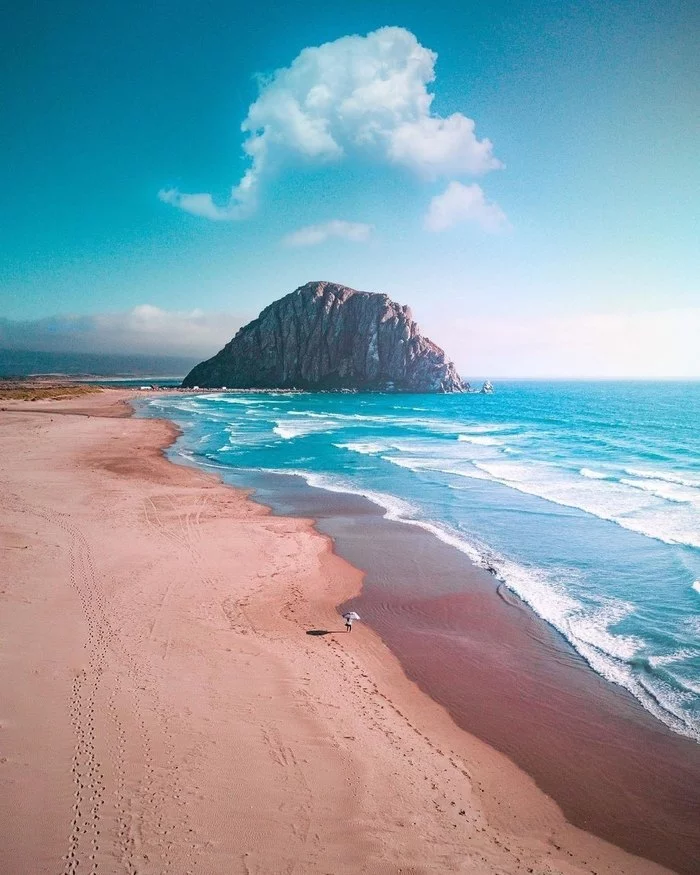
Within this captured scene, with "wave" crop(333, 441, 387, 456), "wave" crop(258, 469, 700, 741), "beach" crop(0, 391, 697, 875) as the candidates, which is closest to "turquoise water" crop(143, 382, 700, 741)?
"wave" crop(258, 469, 700, 741)

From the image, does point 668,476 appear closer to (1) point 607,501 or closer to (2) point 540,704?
(1) point 607,501

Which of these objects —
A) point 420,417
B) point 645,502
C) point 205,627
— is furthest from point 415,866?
point 420,417

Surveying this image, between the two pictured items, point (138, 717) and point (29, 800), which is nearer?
point (29, 800)

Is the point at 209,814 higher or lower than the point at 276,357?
lower

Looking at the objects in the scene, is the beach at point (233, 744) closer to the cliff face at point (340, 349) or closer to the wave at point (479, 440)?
the wave at point (479, 440)

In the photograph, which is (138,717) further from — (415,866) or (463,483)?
(463,483)

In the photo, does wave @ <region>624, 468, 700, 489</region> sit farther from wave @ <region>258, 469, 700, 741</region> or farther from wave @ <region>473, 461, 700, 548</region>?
wave @ <region>258, 469, 700, 741</region>
